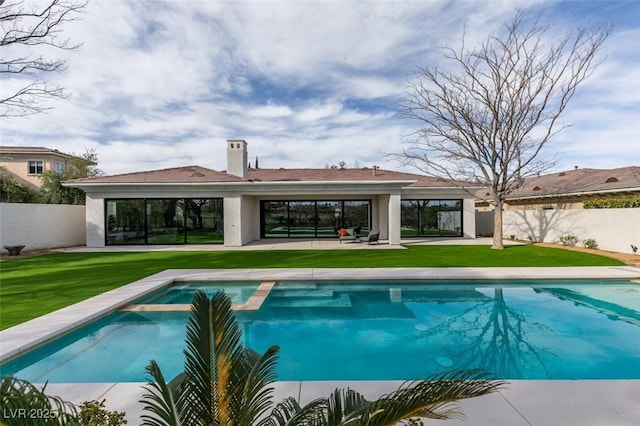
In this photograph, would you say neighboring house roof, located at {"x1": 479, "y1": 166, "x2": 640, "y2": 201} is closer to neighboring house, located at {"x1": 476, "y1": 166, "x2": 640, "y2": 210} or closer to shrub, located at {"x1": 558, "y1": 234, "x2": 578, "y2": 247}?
neighboring house, located at {"x1": 476, "y1": 166, "x2": 640, "y2": 210}

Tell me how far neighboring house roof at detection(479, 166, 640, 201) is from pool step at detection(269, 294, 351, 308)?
53.3 ft

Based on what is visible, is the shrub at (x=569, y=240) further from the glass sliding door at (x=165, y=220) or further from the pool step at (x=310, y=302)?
the glass sliding door at (x=165, y=220)

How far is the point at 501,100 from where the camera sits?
16.7m

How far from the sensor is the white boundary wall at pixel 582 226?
46.1ft

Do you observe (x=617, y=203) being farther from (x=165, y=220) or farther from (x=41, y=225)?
(x=41, y=225)

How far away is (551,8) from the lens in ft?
44.1

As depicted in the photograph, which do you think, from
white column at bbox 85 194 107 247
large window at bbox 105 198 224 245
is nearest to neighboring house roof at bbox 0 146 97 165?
white column at bbox 85 194 107 247

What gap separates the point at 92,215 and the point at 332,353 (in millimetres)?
17915

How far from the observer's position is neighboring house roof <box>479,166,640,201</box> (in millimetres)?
16547

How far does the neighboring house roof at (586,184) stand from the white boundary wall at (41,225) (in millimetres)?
29821

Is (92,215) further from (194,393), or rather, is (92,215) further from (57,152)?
(57,152)

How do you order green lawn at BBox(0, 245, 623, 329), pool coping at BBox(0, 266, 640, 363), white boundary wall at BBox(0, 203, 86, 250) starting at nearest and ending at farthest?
1. pool coping at BBox(0, 266, 640, 363)
2. green lawn at BBox(0, 245, 623, 329)
3. white boundary wall at BBox(0, 203, 86, 250)

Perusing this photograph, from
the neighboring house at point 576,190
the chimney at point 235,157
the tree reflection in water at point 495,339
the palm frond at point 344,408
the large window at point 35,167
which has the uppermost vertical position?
the large window at point 35,167

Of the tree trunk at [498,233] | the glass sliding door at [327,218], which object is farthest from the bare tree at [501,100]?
the glass sliding door at [327,218]
